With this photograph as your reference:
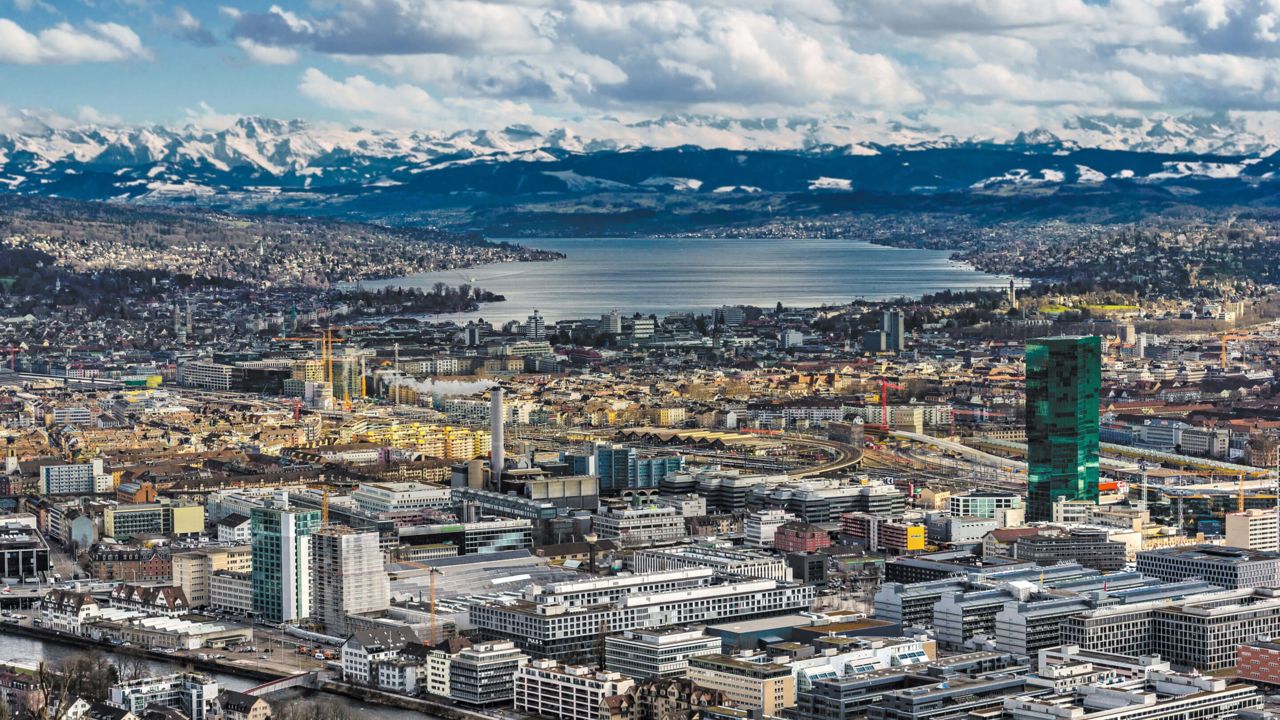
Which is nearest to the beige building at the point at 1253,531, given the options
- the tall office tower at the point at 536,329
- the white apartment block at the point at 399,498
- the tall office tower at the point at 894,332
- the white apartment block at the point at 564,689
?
the white apartment block at the point at 399,498

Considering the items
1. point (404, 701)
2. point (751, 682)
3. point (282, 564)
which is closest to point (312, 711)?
point (404, 701)

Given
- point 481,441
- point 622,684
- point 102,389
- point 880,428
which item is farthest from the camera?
point 102,389

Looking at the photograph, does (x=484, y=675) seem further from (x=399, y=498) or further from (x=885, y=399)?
(x=885, y=399)

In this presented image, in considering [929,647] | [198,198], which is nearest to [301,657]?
[929,647]

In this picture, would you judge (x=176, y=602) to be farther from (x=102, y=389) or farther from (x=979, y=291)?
(x=979, y=291)

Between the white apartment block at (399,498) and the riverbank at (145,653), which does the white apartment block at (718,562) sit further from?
the riverbank at (145,653)
